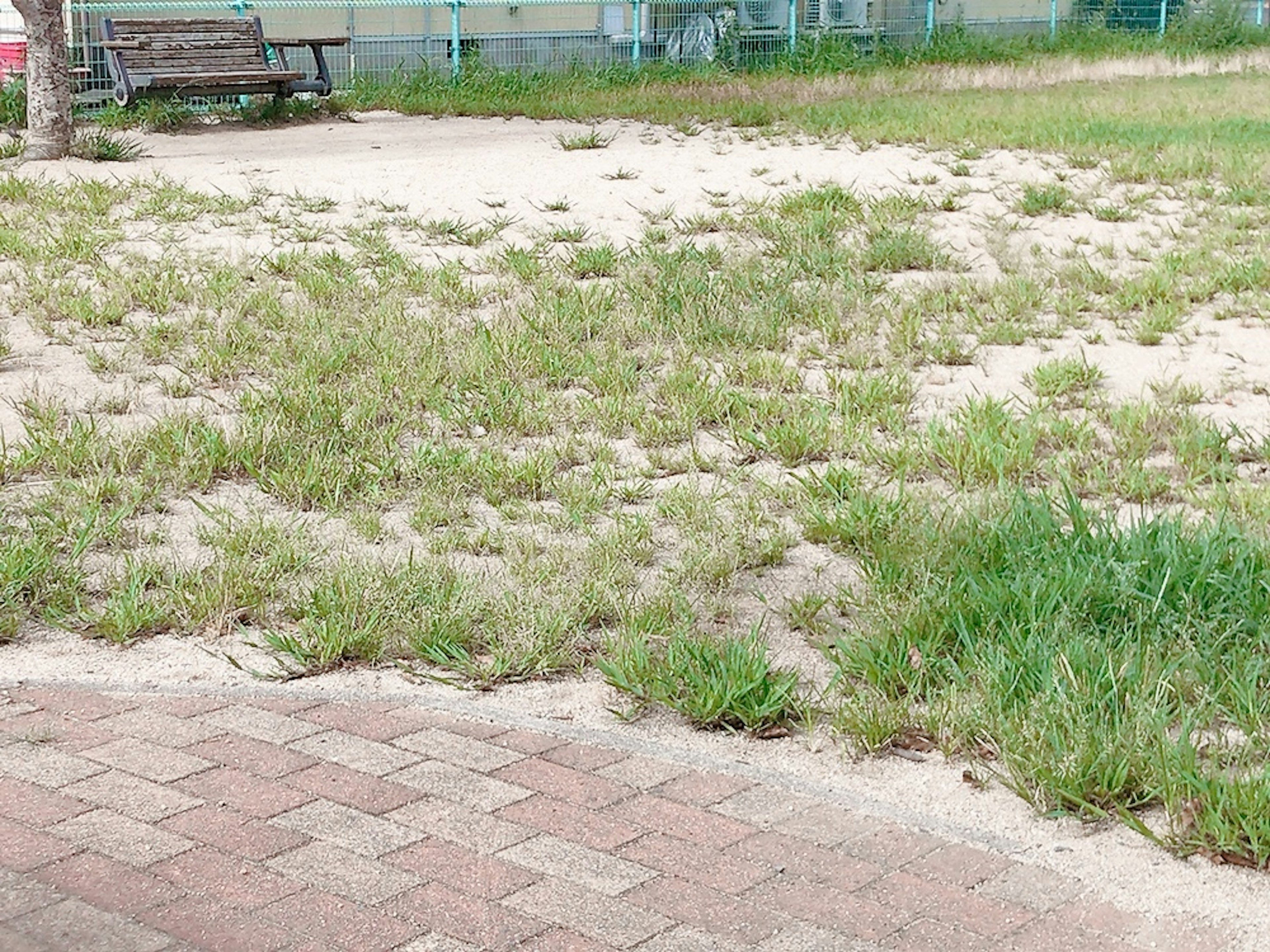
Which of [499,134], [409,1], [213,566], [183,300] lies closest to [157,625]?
[213,566]

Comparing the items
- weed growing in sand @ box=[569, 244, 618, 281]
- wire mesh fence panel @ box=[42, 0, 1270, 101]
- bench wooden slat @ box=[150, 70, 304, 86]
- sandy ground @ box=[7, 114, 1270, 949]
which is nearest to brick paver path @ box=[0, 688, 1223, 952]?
sandy ground @ box=[7, 114, 1270, 949]

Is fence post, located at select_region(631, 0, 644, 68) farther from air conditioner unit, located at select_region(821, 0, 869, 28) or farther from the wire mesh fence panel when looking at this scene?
air conditioner unit, located at select_region(821, 0, 869, 28)

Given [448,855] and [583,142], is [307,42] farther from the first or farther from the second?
[448,855]

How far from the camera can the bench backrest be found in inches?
575

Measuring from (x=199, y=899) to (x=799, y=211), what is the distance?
7251mm

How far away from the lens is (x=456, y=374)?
6.73m

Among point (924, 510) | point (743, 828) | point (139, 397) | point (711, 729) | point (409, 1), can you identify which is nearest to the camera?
point (743, 828)

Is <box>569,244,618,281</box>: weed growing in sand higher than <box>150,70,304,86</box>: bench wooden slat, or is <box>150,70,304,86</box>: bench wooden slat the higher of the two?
<box>150,70,304,86</box>: bench wooden slat

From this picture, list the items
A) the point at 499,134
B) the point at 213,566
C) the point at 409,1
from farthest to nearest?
the point at 409,1, the point at 499,134, the point at 213,566

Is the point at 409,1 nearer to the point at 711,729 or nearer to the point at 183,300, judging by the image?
the point at 183,300

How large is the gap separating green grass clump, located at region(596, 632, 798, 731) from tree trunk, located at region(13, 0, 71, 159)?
8727 millimetres

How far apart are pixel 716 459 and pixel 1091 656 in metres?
2.24

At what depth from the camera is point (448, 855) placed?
3232 millimetres

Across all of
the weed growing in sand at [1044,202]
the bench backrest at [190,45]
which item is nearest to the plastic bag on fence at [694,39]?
the bench backrest at [190,45]
